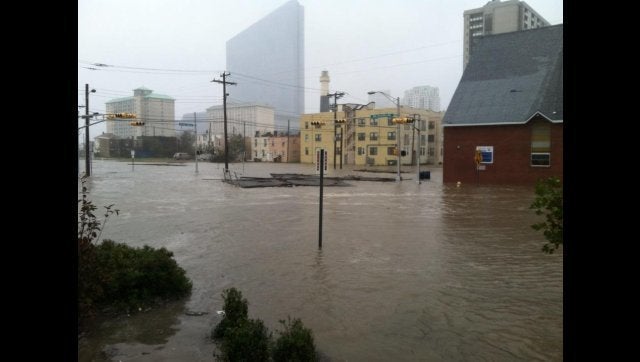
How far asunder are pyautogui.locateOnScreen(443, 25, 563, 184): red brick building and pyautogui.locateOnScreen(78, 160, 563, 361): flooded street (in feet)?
61.7

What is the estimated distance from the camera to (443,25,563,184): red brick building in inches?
1387

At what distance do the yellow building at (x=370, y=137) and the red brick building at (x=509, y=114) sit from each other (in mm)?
31200

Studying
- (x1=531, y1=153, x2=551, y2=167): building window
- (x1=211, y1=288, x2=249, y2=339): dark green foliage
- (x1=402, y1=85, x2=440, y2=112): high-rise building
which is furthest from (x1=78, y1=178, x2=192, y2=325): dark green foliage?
(x1=402, y1=85, x2=440, y2=112): high-rise building

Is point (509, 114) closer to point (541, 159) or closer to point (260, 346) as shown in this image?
point (541, 159)

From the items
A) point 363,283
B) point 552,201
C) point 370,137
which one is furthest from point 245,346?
point 370,137

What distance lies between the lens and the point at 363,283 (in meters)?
8.45

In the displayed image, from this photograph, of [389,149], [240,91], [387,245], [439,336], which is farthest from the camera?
[240,91]

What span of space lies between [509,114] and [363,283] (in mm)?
31949
